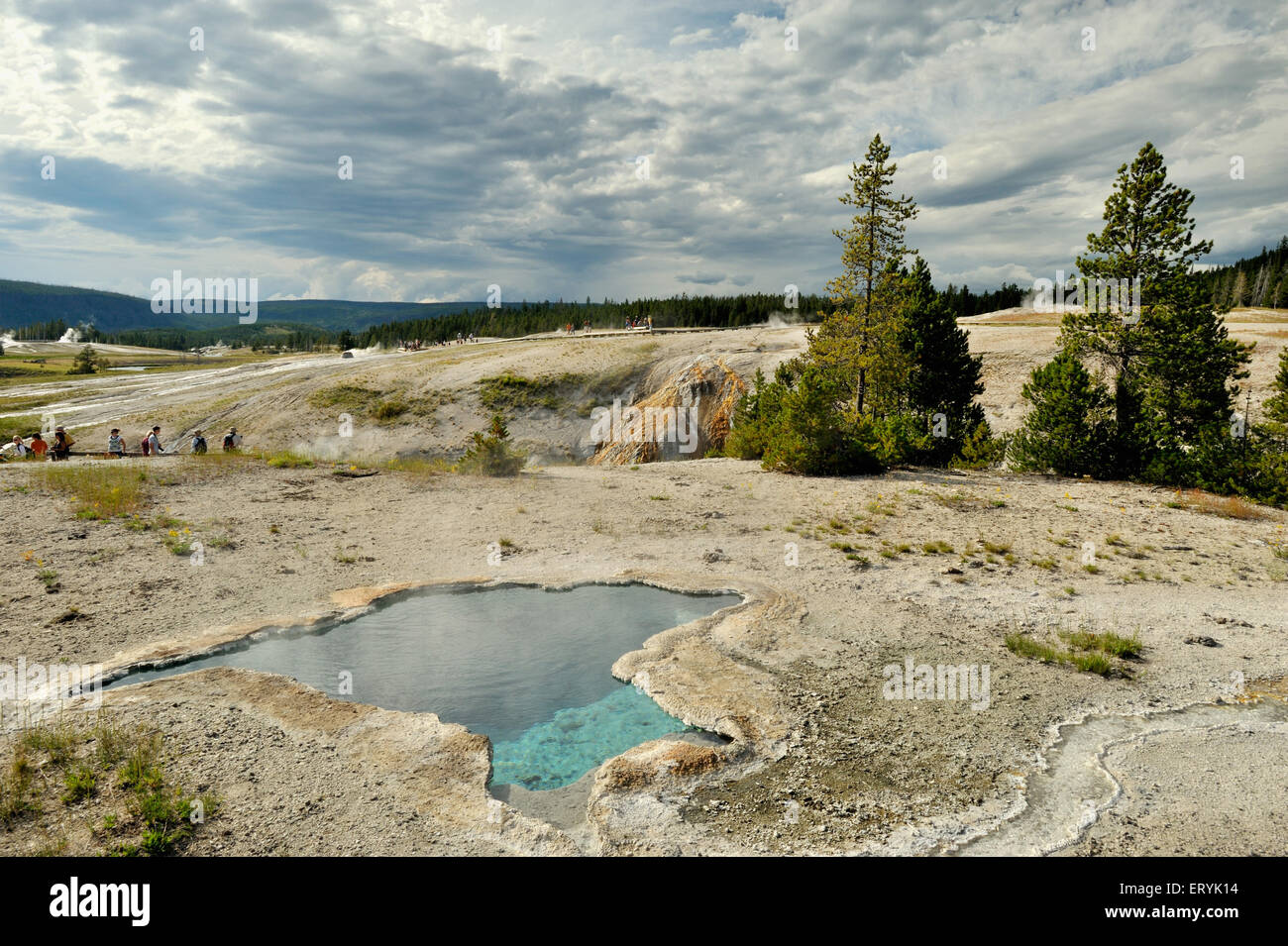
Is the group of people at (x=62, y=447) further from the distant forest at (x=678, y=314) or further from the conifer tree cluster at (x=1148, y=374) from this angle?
the distant forest at (x=678, y=314)

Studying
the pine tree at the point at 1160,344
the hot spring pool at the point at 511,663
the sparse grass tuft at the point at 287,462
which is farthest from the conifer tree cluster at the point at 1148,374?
the sparse grass tuft at the point at 287,462

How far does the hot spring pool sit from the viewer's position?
8.39 meters

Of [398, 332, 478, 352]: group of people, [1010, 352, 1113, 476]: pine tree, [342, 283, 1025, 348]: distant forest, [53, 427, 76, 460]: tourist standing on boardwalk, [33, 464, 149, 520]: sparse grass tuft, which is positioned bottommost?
[33, 464, 149, 520]: sparse grass tuft

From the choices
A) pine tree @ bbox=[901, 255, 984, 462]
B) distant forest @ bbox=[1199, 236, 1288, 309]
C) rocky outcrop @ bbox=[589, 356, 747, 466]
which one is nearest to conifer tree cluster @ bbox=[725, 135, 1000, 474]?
pine tree @ bbox=[901, 255, 984, 462]

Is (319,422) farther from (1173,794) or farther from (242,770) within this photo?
(1173,794)

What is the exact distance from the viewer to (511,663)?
10445mm

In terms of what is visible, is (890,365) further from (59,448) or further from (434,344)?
(434,344)

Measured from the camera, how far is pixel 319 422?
44.8m

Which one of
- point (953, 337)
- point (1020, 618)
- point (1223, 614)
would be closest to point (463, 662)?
point (1020, 618)

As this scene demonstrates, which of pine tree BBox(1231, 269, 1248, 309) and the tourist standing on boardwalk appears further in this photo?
pine tree BBox(1231, 269, 1248, 309)

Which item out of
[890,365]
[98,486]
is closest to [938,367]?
[890,365]

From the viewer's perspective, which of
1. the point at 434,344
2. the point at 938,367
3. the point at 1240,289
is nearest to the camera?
the point at 938,367

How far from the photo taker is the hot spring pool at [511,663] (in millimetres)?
8391

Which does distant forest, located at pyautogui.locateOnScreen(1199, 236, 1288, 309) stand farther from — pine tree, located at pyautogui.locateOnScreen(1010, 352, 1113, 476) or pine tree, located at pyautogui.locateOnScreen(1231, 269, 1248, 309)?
pine tree, located at pyautogui.locateOnScreen(1010, 352, 1113, 476)
